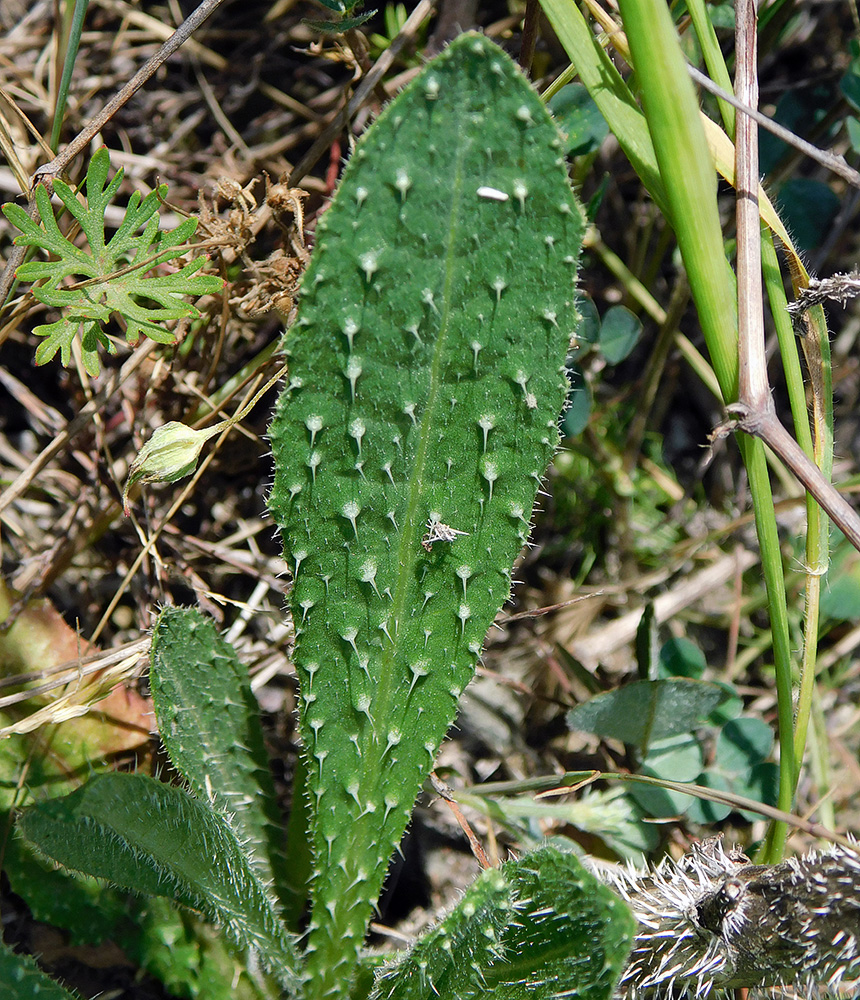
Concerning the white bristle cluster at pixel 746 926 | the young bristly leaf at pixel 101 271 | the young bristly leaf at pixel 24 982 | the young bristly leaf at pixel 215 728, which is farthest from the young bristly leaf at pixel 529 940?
the young bristly leaf at pixel 101 271

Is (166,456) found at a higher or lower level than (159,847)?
higher

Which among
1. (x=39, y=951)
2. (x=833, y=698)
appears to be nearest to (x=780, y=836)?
(x=833, y=698)

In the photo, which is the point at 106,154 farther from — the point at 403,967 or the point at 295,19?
the point at 403,967

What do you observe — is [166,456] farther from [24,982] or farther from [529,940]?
[529,940]

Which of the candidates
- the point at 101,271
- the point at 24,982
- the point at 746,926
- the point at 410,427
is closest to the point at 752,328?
the point at 410,427

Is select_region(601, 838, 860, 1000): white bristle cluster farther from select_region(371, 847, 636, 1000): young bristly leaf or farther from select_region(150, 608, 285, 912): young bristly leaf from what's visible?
select_region(150, 608, 285, 912): young bristly leaf

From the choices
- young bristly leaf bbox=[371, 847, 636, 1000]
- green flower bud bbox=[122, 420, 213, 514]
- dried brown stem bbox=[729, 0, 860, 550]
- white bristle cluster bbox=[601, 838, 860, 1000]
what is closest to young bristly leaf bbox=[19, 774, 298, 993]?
young bristly leaf bbox=[371, 847, 636, 1000]

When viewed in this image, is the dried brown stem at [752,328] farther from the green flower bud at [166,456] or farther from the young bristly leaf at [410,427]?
the green flower bud at [166,456]
